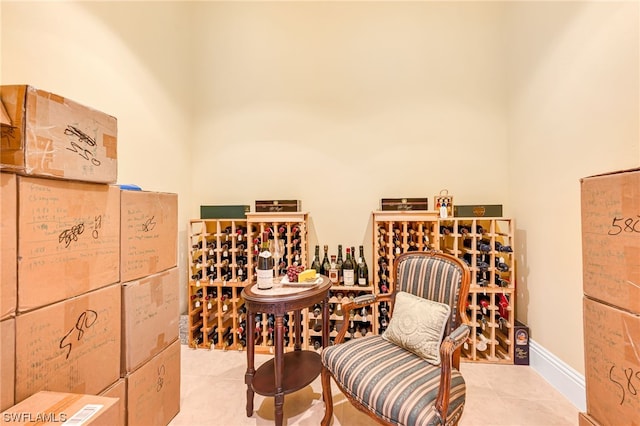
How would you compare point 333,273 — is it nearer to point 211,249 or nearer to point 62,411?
point 211,249

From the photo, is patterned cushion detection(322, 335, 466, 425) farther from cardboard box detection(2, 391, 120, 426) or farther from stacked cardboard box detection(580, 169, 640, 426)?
cardboard box detection(2, 391, 120, 426)

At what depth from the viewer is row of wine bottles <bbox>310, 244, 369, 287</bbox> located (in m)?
2.41

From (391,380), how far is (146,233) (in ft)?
4.94

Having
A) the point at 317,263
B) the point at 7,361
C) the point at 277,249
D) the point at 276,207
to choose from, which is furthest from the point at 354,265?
the point at 7,361

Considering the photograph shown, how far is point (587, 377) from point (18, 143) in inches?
94.2

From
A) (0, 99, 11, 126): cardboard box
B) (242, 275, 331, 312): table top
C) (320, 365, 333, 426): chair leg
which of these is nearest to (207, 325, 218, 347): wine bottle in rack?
(242, 275, 331, 312): table top

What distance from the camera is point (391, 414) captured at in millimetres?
1132

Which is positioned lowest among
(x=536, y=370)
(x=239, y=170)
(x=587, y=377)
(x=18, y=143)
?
(x=536, y=370)

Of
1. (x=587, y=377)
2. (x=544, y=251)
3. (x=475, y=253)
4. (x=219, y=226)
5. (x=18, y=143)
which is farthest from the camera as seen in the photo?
(x=219, y=226)

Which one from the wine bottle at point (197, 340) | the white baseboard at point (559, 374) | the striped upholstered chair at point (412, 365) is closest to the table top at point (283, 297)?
the striped upholstered chair at point (412, 365)

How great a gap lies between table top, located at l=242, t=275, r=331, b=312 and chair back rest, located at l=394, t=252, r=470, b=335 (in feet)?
1.85

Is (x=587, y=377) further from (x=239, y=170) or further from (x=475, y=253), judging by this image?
(x=239, y=170)

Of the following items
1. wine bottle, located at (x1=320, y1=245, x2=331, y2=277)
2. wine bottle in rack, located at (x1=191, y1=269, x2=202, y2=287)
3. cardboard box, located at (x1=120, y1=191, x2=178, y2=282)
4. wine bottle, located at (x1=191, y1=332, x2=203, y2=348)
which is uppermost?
cardboard box, located at (x1=120, y1=191, x2=178, y2=282)

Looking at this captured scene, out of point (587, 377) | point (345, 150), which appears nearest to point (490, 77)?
point (345, 150)
